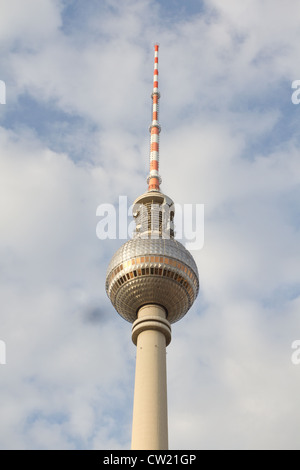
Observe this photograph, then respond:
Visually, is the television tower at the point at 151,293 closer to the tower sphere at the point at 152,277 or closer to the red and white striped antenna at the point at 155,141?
the tower sphere at the point at 152,277

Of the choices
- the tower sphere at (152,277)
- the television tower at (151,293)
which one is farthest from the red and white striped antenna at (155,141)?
the tower sphere at (152,277)

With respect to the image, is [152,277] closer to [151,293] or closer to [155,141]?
[151,293]

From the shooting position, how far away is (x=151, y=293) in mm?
66438

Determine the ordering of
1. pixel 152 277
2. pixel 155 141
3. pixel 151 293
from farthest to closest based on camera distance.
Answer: pixel 155 141, pixel 151 293, pixel 152 277

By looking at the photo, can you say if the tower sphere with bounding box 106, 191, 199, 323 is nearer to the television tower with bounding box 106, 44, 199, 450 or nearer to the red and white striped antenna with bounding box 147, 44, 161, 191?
the television tower with bounding box 106, 44, 199, 450

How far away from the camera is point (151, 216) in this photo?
7488cm

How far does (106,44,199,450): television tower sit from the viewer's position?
59719 mm

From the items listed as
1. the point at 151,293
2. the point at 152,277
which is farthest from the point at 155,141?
the point at 151,293

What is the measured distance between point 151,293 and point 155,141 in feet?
92.0

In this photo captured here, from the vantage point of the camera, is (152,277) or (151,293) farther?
(151,293)

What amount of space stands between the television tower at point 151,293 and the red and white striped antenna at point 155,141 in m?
7.66

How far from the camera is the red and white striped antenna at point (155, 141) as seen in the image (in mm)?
80438

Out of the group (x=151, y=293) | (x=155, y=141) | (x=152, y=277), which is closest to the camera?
(x=152, y=277)
